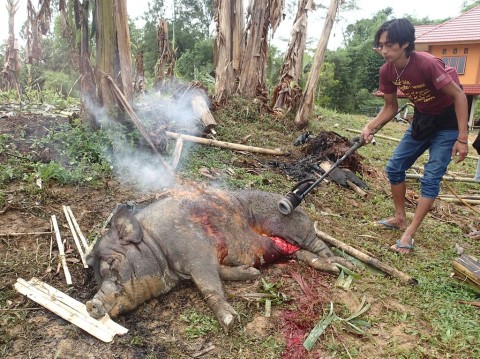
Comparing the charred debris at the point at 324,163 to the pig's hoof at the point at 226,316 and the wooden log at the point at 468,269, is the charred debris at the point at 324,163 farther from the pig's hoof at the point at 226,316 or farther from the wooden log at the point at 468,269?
the pig's hoof at the point at 226,316

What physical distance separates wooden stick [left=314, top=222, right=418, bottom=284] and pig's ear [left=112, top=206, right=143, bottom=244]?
2100 mm

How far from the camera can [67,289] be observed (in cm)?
338

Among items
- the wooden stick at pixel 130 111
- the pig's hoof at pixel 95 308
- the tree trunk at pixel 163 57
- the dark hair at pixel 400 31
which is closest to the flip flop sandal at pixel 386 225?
the dark hair at pixel 400 31

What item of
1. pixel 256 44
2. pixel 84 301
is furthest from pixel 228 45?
pixel 84 301

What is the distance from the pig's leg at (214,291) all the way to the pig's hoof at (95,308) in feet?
2.50

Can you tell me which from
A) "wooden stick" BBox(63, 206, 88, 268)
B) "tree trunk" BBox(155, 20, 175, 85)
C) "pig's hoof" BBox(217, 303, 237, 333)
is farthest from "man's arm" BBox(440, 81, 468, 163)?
"tree trunk" BBox(155, 20, 175, 85)

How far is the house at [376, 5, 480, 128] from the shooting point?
1806 cm

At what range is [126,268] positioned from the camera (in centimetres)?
319

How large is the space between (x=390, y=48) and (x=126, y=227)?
3.17 meters

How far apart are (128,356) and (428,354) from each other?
219cm

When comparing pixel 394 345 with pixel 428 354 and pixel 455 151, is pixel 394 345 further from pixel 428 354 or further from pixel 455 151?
pixel 455 151

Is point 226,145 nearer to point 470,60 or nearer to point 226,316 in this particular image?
point 226,316

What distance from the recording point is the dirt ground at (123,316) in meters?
2.82

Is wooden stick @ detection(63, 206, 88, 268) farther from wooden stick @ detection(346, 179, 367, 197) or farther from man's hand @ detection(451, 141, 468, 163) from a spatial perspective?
wooden stick @ detection(346, 179, 367, 197)
